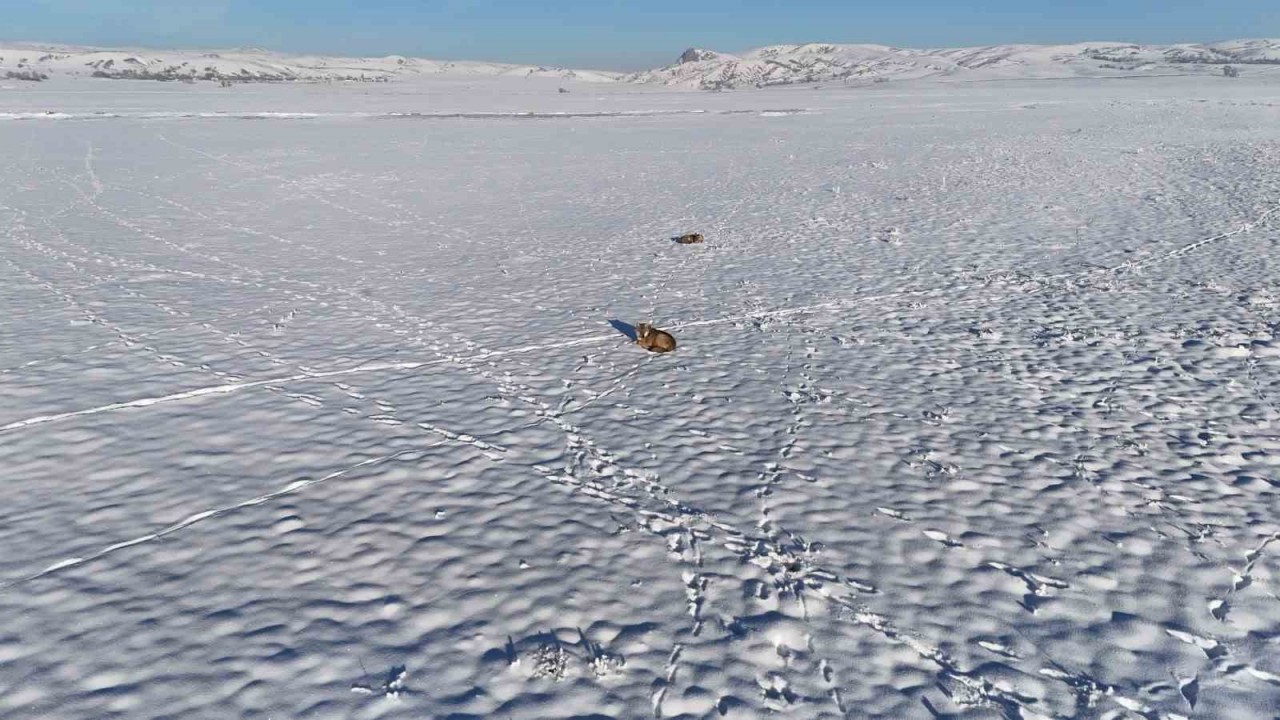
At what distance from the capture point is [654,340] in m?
8.26

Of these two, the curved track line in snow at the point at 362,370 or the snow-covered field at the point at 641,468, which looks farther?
the curved track line in snow at the point at 362,370

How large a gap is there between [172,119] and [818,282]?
36.4m

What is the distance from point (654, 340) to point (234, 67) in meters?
98.7

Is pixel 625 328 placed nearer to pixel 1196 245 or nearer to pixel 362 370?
pixel 362 370

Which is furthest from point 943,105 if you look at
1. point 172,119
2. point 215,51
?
point 215,51

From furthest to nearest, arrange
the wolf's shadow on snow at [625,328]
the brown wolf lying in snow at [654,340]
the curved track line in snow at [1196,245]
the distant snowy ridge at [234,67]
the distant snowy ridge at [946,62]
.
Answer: the distant snowy ridge at [946,62]
the distant snowy ridge at [234,67]
the curved track line in snow at [1196,245]
the wolf's shadow on snow at [625,328]
the brown wolf lying in snow at [654,340]

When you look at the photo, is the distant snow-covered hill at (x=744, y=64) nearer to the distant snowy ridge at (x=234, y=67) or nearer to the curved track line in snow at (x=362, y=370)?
the distant snowy ridge at (x=234, y=67)

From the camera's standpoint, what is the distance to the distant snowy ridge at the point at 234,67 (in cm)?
7788

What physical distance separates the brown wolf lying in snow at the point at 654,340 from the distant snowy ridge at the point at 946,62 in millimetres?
78328

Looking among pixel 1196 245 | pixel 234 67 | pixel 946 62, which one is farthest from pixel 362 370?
pixel 946 62

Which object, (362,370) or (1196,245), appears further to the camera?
(1196,245)

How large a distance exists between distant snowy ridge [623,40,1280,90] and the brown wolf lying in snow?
3084 inches

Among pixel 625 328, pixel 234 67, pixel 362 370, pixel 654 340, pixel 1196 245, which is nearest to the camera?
pixel 362 370

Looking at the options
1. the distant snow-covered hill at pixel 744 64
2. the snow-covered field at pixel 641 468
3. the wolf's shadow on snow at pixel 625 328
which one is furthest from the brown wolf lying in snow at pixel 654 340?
the distant snow-covered hill at pixel 744 64
